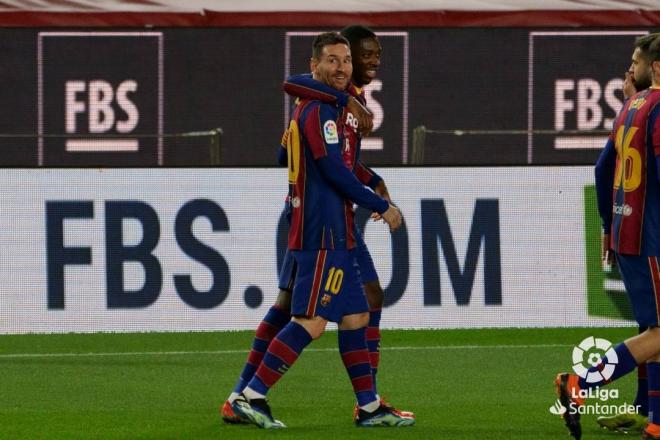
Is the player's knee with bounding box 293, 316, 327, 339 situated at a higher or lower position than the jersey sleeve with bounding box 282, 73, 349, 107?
lower

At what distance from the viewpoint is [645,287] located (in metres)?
7.47

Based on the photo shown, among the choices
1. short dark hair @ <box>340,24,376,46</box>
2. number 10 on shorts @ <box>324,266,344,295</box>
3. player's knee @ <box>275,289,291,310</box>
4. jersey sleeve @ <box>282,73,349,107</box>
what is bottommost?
player's knee @ <box>275,289,291,310</box>

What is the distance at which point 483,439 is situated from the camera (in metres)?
7.77

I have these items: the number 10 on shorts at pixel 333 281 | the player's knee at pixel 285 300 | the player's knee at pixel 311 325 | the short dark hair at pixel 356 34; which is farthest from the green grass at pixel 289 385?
the short dark hair at pixel 356 34

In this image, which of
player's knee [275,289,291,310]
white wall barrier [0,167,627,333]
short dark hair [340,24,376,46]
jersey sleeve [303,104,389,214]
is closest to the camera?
jersey sleeve [303,104,389,214]

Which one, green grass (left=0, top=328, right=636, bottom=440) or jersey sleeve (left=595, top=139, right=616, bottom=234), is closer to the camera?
jersey sleeve (left=595, top=139, right=616, bottom=234)

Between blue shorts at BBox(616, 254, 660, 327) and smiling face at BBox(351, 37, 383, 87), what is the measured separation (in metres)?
1.80

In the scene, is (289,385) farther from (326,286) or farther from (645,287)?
(645,287)

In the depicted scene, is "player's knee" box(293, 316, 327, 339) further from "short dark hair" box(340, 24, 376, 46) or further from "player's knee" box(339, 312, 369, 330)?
"short dark hair" box(340, 24, 376, 46)

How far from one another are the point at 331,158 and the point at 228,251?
195 inches

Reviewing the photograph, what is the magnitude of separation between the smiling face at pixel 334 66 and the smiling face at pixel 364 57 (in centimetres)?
51

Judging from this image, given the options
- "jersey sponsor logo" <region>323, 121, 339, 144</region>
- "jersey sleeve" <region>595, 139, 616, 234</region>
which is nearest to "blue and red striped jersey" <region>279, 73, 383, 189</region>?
"jersey sponsor logo" <region>323, 121, 339, 144</region>

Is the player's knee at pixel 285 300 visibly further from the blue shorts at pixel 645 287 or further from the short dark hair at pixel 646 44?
the short dark hair at pixel 646 44

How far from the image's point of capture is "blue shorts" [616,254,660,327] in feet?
24.4
